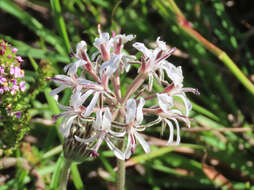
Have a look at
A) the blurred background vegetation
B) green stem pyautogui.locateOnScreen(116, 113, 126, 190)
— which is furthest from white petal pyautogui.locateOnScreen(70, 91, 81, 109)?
the blurred background vegetation

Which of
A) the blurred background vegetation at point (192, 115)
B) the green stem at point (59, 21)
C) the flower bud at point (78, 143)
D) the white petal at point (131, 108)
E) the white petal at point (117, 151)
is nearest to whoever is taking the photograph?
the white petal at point (131, 108)

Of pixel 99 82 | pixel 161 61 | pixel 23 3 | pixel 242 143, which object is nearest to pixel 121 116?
pixel 99 82

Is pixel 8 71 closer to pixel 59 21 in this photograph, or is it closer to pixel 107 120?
pixel 107 120

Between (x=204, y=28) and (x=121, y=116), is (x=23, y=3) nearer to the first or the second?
(x=204, y=28)

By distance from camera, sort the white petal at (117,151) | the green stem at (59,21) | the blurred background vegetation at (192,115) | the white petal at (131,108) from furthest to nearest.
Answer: the blurred background vegetation at (192,115) < the green stem at (59,21) < the white petal at (117,151) < the white petal at (131,108)

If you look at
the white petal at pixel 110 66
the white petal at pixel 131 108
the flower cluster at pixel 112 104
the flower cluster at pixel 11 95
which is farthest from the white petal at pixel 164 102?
the flower cluster at pixel 11 95

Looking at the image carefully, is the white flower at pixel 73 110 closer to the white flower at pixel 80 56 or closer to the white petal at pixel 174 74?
the white flower at pixel 80 56
